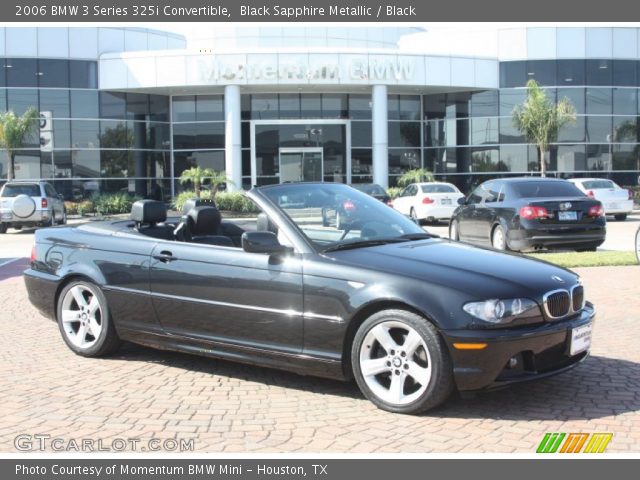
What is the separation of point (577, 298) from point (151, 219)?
3.73m

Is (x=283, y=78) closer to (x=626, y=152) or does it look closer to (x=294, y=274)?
(x=626, y=152)

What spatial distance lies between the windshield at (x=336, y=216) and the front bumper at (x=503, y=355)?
50.6 inches

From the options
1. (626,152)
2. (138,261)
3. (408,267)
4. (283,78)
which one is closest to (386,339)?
(408,267)

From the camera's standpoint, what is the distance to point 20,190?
23.7m

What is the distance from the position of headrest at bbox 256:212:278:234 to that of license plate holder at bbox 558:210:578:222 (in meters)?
8.52

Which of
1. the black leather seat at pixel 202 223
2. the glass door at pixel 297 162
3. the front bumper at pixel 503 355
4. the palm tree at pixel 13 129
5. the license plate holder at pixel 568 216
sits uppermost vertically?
the palm tree at pixel 13 129

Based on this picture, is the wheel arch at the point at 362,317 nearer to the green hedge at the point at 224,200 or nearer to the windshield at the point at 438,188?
the windshield at the point at 438,188

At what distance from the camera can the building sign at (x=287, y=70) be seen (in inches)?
1340

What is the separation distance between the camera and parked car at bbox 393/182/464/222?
23.7 meters

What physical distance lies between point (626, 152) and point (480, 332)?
36.0 meters

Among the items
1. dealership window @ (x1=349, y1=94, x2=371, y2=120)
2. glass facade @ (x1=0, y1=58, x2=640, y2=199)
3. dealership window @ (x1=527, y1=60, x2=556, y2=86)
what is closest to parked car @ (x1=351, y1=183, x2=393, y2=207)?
glass facade @ (x1=0, y1=58, x2=640, y2=199)

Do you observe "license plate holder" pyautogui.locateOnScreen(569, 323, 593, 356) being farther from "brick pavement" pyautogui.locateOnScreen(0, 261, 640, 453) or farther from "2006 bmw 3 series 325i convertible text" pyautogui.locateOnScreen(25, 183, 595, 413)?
"brick pavement" pyautogui.locateOnScreen(0, 261, 640, 453)

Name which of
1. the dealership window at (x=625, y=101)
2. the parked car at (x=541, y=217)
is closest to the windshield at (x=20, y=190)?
the parked car at (x=541, y=217)

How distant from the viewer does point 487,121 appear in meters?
36.8
